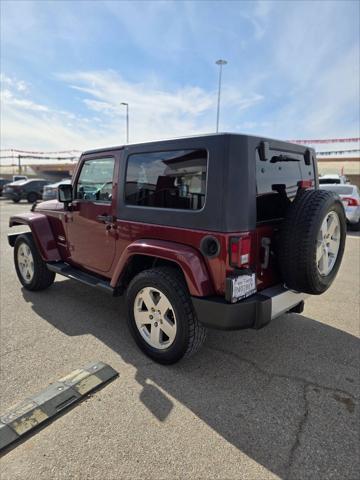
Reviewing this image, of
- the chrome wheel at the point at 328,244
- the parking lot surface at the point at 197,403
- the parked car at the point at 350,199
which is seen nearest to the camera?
the parking lot surface at the point at 197,403

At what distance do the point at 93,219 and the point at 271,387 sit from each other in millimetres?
2384

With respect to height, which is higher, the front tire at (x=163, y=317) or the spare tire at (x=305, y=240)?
the spare tire at (x=305, y=240)

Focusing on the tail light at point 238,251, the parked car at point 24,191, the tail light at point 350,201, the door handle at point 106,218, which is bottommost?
the tail light at point 238,251

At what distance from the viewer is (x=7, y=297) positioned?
14.1 feet

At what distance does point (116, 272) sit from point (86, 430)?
4.48ft

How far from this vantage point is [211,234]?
2.37 meters

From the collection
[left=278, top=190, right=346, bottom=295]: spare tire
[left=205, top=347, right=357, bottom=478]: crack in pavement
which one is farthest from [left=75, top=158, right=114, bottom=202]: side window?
[left=205, top=347, right=357, bottom=478]: crack in pavement

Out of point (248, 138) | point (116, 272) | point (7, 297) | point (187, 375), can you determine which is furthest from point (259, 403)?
point (7, 297)

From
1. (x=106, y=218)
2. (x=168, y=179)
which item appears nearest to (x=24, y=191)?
(x=106, y=218)

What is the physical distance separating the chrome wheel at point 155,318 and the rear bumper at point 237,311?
0.34 meters

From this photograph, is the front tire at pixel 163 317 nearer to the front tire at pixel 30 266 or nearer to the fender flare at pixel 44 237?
the fender flare at pixel 44 237

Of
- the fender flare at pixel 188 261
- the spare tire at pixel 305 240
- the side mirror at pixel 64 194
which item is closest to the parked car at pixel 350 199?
the spare tire at pixel 305 240

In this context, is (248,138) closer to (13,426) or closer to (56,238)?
(13,426)

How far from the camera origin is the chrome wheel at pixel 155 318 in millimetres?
2689
